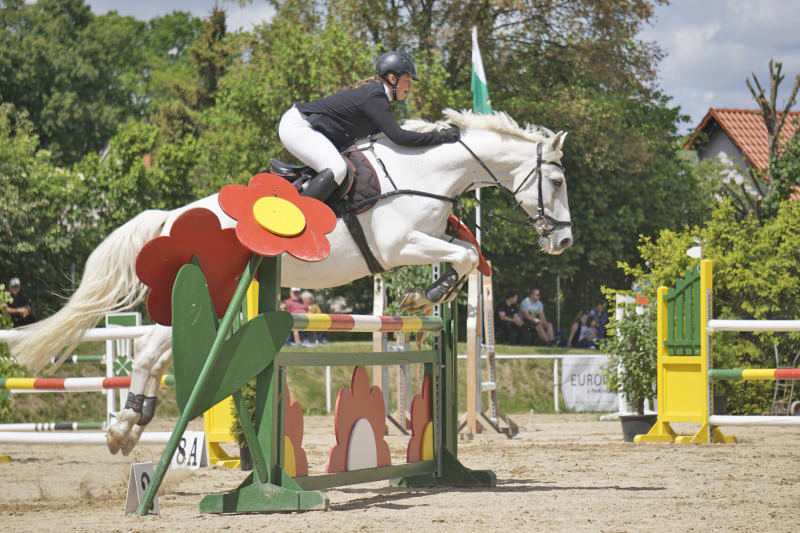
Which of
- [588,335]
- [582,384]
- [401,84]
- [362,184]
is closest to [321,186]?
[362,184]

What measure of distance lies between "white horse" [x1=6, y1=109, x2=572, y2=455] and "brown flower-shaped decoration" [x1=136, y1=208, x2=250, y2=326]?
0.70 m

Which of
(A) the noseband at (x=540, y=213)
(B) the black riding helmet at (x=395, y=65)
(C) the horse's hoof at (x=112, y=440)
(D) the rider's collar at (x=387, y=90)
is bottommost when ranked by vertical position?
(C) the horse's hoof at (x=112, y=440)

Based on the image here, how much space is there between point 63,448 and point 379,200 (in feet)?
15.7

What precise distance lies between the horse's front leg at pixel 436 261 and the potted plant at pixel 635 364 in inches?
142

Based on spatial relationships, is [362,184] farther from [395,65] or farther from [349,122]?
[395,65]

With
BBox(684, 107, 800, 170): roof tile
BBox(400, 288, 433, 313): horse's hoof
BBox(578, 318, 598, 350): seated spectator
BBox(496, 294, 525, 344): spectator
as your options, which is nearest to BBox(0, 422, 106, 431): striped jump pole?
BBox(400, 288, 433, 313): horse's hoof

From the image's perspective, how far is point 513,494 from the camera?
15.9 feet

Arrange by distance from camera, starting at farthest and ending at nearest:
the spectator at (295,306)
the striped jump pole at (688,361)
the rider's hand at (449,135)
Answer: the spectator at (295,306) → the striped jump pole at (688,361) → the rider's hand at (449,135)

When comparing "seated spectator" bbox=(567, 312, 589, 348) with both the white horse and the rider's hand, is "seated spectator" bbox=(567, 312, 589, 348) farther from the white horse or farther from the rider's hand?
the rider's hand

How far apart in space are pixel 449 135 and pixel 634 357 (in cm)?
377

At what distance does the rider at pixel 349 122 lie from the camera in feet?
17.2

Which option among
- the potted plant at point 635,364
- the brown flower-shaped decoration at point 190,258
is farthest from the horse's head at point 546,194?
the potted plant at point 635,364

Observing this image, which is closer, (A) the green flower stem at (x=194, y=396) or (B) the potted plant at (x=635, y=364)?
(A) the green flower stem at (x=194, y=396)

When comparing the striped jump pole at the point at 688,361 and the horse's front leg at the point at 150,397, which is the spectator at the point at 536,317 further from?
the horse's front leg at the point at 150,397
